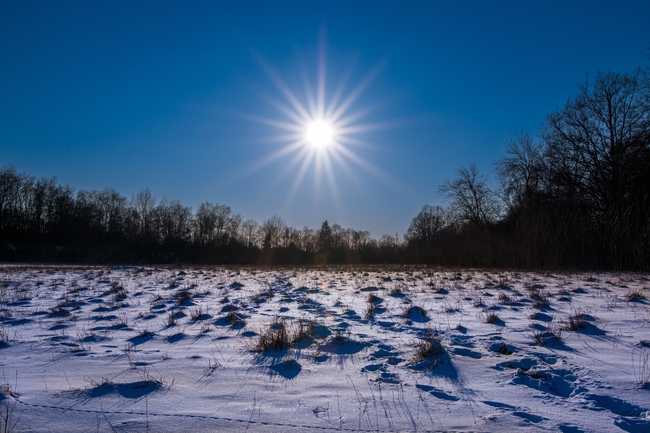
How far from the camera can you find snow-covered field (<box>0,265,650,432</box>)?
7.78 feet

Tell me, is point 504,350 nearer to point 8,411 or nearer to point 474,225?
point 8,411

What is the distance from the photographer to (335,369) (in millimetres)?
3365

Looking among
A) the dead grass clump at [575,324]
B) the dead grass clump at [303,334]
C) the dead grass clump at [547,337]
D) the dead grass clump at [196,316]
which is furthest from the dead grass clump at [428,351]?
the dead grass clump at [196,316]

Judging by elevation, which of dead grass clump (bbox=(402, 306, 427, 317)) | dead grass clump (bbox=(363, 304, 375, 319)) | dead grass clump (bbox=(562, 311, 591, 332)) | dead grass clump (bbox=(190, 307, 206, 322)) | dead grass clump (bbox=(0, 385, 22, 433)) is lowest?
dead grass clump (bbox=(0, 385, 22, 433))

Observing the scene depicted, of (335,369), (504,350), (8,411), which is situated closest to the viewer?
A: (8,411)

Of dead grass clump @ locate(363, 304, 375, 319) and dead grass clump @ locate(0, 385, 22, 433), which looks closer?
dead grass clump @ locate(0, 385, 22, 433)

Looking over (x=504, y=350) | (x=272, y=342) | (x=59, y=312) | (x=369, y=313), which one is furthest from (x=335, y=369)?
(x=59, y=312)

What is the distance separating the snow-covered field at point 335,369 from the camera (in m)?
2.37

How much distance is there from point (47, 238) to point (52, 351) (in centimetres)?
5338

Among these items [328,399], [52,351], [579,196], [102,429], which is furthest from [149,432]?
[579,196]

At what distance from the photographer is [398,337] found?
4.34 metres

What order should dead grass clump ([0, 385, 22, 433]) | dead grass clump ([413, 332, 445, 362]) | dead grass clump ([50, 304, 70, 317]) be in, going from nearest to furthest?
dead grass clump ([0, 385, 22, 433]) → dead grass clump ([413, 332, 445, 362]) → dead grass clump ([50, 304, 70, 317])

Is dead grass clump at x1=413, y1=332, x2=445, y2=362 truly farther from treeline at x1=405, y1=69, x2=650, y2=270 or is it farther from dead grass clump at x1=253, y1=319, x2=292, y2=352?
treeline at x1=405, y1=69, x2=650, y2=270

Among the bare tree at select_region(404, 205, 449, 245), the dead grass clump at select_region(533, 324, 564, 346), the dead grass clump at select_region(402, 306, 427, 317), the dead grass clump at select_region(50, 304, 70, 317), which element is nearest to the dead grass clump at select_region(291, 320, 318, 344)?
the dead grass clump at select_region(402, 306, 427, 317)
